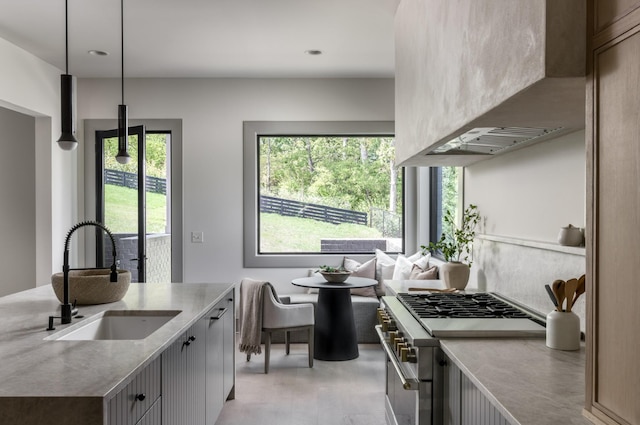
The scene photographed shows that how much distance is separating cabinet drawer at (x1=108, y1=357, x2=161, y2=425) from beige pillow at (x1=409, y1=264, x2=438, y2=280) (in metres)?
3.19

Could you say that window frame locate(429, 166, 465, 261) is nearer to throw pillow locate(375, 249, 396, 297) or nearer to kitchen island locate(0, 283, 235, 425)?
throw pillow locate(375, 249, 396, 297)

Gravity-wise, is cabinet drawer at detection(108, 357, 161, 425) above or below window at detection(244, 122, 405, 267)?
below

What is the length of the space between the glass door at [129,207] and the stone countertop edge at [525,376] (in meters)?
3.83

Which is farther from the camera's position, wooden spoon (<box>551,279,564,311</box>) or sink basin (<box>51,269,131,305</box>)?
sink basin (<box>51,269,131,305</box>)

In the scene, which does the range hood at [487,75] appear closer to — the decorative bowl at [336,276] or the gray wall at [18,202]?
the decorative bowl at [336,276]

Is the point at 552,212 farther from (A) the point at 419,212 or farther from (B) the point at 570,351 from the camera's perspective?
(A) the point at 419,212

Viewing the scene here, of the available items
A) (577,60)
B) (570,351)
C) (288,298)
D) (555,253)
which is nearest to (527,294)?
(555,253)

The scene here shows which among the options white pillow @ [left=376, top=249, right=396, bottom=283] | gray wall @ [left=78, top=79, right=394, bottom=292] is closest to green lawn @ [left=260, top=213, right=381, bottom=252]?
gray wall @ [left=78, top=79, right=394, bottom=292]

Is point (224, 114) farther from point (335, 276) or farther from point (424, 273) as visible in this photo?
point (424, 273)

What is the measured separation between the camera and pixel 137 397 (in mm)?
1717

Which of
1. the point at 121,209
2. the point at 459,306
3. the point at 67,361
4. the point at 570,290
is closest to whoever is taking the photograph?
the point at 67,361

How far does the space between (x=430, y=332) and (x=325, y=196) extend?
168 inches

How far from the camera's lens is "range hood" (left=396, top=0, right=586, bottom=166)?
46.3 inches

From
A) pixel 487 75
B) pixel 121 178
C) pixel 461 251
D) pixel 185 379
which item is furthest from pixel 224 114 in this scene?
pixel 487 75
